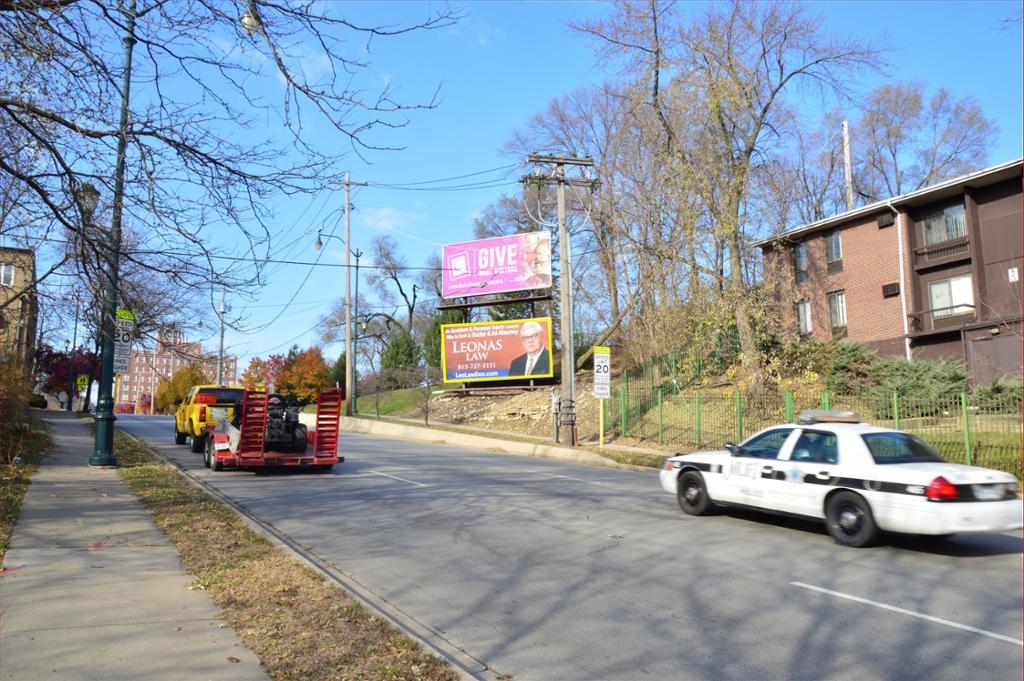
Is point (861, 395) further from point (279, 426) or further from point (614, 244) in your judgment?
point (279, 426)

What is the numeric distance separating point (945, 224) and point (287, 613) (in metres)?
30.4

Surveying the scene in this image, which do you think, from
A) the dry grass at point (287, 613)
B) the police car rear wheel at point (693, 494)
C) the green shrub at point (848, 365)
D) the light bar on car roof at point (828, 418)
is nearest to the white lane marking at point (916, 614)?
the light bar on car roof at point (828, 418)

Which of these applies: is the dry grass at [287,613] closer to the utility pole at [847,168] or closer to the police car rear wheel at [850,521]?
the police car rear wheel at [850,521]

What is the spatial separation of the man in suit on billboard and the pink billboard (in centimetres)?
232

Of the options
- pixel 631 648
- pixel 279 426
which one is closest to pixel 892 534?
pixel 631 648

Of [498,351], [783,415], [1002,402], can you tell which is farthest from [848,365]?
[498,351]

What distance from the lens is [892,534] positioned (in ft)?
30.9

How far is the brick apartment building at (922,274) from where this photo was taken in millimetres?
26328

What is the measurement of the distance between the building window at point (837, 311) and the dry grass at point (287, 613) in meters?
29.6

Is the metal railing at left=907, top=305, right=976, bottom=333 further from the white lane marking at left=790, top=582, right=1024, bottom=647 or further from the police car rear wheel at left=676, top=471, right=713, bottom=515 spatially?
the white lane marking at left=790, top=582, right=1024, bottom=647

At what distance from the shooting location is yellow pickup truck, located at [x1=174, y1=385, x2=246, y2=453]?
1858 centimetres

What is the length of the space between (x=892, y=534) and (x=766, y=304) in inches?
750

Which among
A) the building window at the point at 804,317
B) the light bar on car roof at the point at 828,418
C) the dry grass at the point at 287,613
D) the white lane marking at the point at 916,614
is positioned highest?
the building window at the point at 804,317

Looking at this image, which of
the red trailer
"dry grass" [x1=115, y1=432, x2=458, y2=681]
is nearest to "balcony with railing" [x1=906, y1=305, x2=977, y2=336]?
the red trailer
